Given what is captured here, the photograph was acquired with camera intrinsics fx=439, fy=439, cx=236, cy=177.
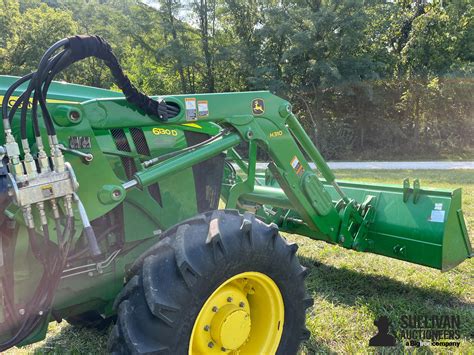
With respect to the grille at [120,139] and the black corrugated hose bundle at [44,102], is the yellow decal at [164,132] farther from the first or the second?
the black corrugated hose bundle at [44,102]

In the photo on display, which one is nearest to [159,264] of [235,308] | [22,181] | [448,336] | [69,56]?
[235,308]

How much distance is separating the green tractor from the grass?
14.5 inches

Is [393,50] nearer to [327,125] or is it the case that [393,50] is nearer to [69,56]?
[327,125]

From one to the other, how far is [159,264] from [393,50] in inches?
1009

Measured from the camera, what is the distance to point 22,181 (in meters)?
1.92

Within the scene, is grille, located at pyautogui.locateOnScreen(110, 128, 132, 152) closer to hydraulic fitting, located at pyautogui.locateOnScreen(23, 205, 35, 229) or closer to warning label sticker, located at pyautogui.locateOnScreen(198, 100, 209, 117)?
warning label sticker, located at pyautogui.locateOnScreen(198, 100, 209, 117)

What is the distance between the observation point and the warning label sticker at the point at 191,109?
2.74m

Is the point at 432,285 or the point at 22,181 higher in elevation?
the point at 22,181

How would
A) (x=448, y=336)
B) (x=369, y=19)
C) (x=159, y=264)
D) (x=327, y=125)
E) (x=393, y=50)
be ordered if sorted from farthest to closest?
(x=393, y=50) → (x=327, y=125) → (x=369, y=19) → (x=448, y=336) → (x=159, y=264)

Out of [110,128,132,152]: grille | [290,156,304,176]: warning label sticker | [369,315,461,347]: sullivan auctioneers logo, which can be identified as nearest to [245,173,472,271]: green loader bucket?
[369,315,461,347]: sullivan auctioneers logo

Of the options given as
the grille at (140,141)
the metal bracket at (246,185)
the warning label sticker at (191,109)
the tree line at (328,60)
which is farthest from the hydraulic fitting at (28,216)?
the tree line at (328,60)

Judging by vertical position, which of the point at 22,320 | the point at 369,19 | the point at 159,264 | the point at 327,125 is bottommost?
the point at 327,125

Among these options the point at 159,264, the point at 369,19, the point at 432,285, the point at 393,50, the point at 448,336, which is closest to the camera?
the point at 159,264

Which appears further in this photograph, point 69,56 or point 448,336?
point 448,336
